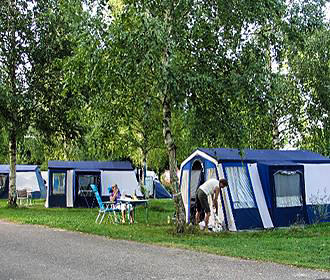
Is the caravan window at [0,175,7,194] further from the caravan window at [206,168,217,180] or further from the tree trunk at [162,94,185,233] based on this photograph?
the tree trunk at [162,94,185,233]

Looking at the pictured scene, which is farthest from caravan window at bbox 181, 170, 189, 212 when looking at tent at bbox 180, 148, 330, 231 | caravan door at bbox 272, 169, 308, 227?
caravan door at bbox 272, 169, 308, 227

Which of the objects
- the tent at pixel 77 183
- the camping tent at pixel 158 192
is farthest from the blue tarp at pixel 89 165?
the camping tent at pixel 158 192

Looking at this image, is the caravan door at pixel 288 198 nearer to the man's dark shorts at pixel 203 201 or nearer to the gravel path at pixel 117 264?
the man's dark shorts at pixel 203 201

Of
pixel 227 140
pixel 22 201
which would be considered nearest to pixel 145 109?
pixel 227 140

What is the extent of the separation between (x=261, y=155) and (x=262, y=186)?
103 centimetres

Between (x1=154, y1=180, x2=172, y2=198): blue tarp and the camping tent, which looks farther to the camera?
(x1=154, y1=180, x2=172, y2=198): blue tarp

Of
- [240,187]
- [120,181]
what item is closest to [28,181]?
[120,181]

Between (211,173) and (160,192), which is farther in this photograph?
(160,192)

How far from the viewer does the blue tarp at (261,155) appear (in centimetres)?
1176

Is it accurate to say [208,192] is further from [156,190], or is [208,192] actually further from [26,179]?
[156,190]

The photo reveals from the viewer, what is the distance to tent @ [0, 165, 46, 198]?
953 inches

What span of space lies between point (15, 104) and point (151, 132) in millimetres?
5721

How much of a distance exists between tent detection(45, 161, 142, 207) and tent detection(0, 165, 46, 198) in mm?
5081

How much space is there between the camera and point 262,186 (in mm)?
11984
